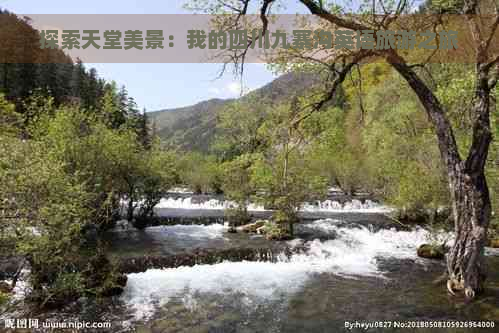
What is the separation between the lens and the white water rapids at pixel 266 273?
953cm

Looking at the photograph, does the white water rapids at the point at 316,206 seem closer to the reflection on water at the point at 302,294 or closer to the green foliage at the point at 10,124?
the reflection on water at the point at 302,294

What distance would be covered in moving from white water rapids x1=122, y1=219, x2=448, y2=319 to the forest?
0.82 metres

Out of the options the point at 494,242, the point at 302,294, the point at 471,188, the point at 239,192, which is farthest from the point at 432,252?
the point at 239,192

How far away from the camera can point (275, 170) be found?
16.6 metres

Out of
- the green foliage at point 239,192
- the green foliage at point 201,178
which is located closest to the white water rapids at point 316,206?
the green foliage at point 239,192

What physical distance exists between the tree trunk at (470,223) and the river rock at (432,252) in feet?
17.6

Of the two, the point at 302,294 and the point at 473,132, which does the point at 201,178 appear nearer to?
the point at 302,294

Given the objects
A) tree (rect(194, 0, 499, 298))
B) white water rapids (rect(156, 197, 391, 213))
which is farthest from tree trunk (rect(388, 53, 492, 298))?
white water rapids (rect(156, 197, 391, 213))

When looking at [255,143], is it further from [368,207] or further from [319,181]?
[368,207]

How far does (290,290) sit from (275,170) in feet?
24.7

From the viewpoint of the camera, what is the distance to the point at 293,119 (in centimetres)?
838

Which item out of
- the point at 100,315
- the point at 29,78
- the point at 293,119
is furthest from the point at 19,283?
the point at 29,78

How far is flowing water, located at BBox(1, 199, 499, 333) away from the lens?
25.6 feet

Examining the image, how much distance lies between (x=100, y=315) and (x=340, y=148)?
110 ft
